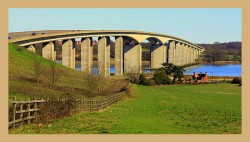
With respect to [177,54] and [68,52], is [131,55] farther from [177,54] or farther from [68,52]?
[177,54]

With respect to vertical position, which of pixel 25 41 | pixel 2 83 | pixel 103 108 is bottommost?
pixel 103 108

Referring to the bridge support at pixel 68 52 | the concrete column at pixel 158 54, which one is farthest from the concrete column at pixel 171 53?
the bridge support at pixel 68 52

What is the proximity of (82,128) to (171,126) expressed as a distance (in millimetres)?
4036

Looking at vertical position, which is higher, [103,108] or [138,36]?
[138,36]

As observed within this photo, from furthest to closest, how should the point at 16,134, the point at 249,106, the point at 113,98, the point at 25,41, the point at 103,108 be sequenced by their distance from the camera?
the point at 25,41
the point at 113,98
the point at 103,108
the point at 249,106
the point at 16,134

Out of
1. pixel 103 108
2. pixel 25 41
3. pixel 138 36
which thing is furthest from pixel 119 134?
pixel 138 36

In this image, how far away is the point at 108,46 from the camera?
363 ft

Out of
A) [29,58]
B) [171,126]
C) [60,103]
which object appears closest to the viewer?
[171,126]

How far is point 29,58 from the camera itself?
56.5 m

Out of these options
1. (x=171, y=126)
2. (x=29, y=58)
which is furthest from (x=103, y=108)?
(x=29, y=58)

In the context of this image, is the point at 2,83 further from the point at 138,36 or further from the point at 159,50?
the point at 159,50

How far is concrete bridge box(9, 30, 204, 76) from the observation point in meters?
80.9

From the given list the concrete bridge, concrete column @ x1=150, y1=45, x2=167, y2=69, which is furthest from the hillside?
concrete column @ x1=150, y1=45, x2=167, y2=69

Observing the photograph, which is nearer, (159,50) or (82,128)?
(82,128)
